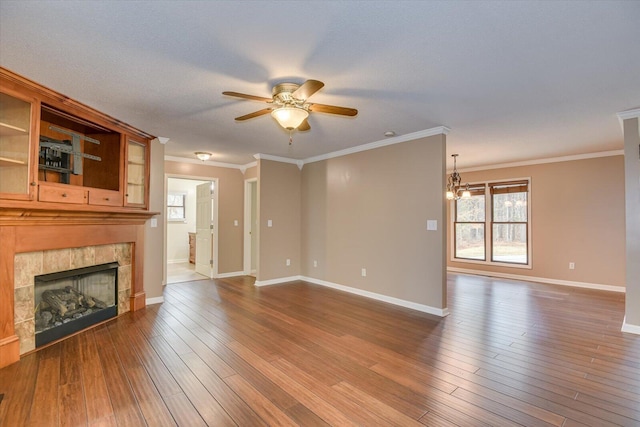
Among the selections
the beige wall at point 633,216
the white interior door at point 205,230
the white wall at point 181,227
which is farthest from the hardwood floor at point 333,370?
the white wall at point 181,227

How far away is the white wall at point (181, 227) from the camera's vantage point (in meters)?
8.55

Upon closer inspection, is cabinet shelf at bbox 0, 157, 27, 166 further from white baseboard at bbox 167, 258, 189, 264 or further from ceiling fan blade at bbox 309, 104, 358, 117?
white baseboard at bbox 167, 258, 189, 264

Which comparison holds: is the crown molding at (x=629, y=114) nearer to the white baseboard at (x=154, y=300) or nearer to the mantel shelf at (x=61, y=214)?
the mantel shelf at (x=61, y=214)

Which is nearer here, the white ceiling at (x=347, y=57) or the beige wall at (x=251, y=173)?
the white ceiling at (x=347, y=57)

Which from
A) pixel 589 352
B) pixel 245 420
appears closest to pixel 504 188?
pixel 589 352

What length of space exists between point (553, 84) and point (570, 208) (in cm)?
430

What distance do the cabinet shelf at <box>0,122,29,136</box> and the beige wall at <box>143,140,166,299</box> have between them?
171 cm

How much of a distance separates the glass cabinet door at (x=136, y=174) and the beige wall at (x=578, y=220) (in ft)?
22.9

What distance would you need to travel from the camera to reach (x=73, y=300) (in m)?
3.40

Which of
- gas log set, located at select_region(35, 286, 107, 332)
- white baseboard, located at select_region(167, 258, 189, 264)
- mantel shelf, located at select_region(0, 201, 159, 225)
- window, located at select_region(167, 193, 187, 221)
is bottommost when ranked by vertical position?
white baseboard, located at select_region(167, 258, 189, 264)

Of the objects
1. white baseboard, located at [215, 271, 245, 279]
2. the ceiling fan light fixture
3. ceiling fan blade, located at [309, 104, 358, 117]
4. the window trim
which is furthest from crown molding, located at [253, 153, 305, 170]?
the window trim

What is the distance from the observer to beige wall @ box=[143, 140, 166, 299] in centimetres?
444

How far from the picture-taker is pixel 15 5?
5.61ft

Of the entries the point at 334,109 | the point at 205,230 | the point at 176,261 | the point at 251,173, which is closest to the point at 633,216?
the point at 334,109
